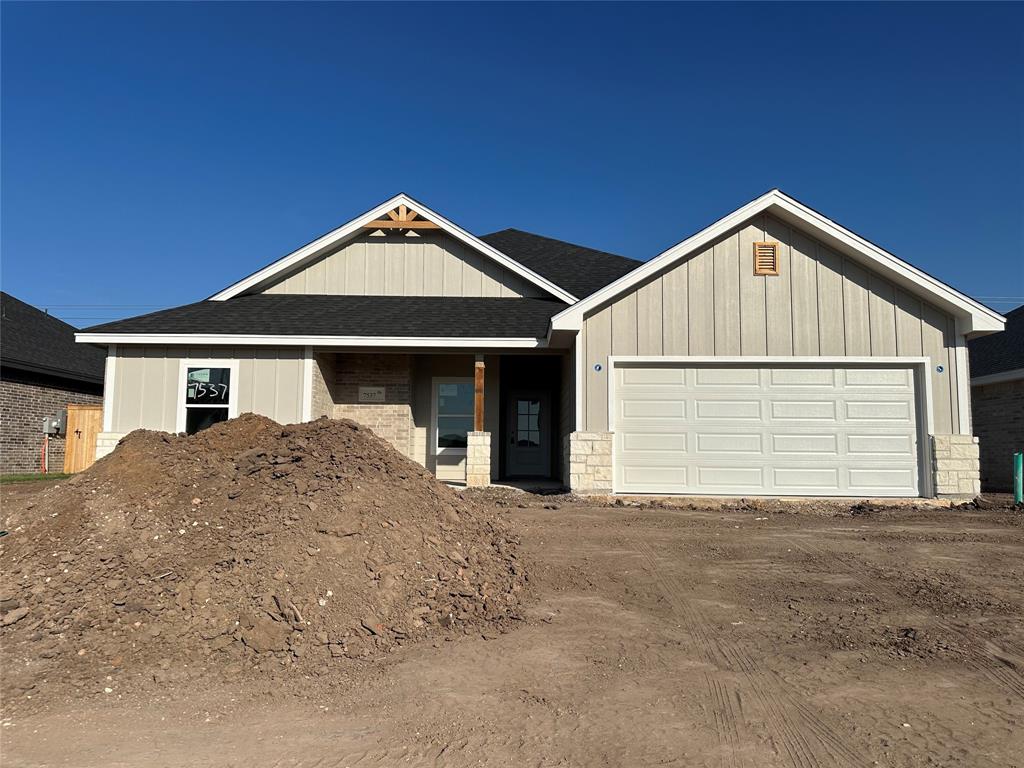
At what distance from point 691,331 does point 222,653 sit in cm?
952

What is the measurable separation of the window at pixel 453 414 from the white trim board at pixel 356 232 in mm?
2729

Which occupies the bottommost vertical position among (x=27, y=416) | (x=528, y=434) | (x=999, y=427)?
(x=528, y=434)

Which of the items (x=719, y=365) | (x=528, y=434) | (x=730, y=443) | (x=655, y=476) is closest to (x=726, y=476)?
(x=730, y=443)

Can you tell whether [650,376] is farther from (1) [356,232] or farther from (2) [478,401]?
(1) [356,232]

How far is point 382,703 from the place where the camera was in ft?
12.1

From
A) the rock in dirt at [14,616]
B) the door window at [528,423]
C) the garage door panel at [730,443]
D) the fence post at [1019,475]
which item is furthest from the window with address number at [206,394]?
the fence post at [1019,475]

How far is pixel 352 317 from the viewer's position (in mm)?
13586

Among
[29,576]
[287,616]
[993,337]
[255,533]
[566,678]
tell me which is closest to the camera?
[566,678]

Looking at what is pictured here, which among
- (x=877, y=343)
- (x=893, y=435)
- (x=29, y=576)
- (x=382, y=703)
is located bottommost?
(x=382, y=703)

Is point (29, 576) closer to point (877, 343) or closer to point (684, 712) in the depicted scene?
point (684, 712)

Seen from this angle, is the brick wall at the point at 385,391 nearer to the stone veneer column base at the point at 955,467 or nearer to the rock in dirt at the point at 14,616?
the stone veneer column base at the point at 955,467

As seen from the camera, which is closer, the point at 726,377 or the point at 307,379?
the point at 726,377

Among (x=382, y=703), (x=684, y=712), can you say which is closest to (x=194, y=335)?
(x=382, y=703)

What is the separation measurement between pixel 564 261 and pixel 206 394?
983cm
